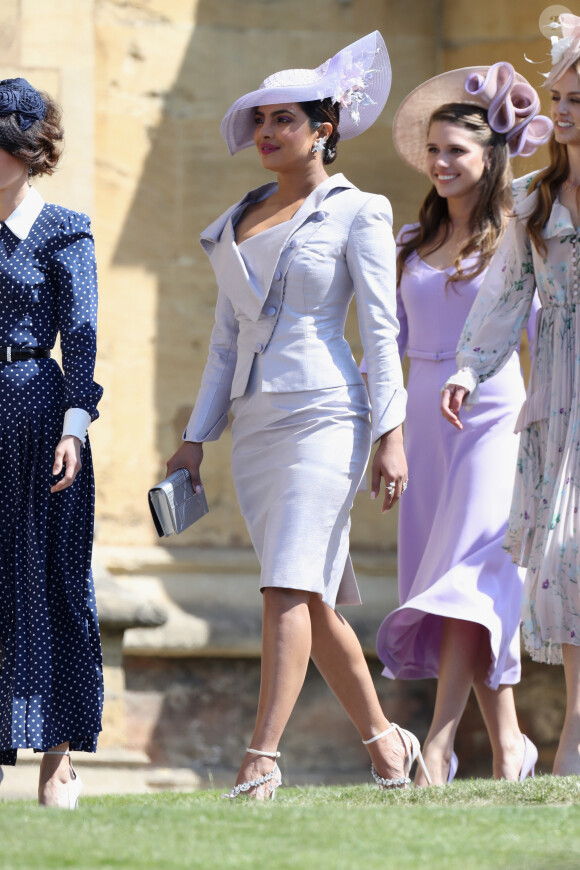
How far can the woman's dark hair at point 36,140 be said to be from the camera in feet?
14.9

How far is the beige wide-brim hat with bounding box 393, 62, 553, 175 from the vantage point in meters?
5.76

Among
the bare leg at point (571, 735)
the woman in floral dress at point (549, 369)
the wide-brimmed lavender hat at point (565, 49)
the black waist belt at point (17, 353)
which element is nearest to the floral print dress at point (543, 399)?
the woman in floral dress at point (549, 369)

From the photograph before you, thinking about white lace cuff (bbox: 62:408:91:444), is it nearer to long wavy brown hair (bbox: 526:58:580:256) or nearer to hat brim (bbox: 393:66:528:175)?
long wavy brown hair (bbox: 526:58:580:256)

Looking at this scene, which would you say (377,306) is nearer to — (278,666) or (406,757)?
(278,666)

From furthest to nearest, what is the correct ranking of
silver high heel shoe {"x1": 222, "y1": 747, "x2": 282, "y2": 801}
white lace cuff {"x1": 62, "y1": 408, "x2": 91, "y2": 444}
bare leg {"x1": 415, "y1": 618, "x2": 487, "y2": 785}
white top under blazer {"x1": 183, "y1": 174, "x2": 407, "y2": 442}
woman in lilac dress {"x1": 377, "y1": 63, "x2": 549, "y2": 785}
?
woman in lilac dress {"x1": 377, "y1": 63, "x2": 549, "y2": 785} < bare leg {"x1": 415, "y1": 618, "x2": 487, "y2": 785} < white top under blazer {"x1": 183, "y1": 174, "x2": 407, "y2": 442} < white lace cuff {"x1": 62, "y1": 408, "x2": 91, "y2": 444} < silver high heel shoe {"x1": 222, "y1": 747, "x2": 282, "y2": 801}

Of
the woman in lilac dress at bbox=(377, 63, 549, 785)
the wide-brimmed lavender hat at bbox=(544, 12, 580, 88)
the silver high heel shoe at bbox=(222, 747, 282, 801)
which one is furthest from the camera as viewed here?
the woman in lilac dress at bbox=(377, 63, 549, 785)

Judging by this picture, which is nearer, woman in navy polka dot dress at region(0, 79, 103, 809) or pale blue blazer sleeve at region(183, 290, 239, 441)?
woman in navy polka dot dress at region(0, 79, 103, 809)

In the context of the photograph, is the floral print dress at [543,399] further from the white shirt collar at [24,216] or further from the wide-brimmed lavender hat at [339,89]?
the white shirt collar at [24,216]

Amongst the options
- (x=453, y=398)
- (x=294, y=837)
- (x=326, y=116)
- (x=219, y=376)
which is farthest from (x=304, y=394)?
(x=294, y=837)

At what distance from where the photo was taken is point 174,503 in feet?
14.8

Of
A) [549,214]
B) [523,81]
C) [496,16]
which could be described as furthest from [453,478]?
[496,16]

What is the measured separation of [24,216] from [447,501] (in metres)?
1.67

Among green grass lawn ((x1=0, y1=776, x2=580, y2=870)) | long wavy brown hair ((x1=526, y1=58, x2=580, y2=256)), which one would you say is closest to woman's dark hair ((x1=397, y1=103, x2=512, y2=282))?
long wavy brown hair ((x1=526, y1=58, x2=580, y2=256))

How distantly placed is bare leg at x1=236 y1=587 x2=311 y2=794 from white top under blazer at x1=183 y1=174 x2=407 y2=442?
1.56 feet
